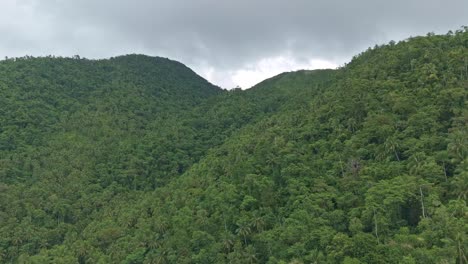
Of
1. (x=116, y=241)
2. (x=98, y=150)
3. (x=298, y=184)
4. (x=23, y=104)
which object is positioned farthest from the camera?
(x=23, y=104)

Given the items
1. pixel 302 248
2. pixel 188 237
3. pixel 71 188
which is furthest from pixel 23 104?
pixel 302 248

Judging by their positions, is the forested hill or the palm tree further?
the palm tree

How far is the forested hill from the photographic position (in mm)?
64188

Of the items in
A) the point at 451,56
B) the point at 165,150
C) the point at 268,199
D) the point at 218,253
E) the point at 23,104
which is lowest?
the point at 218,253

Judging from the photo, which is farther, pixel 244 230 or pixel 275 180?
pixel 275 180

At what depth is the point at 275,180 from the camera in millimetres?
83688

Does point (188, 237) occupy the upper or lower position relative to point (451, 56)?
lower

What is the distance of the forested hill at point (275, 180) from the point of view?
64.2 meters

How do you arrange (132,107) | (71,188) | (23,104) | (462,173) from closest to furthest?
(462,173)
(71,188)
(23,104)
(132,107)

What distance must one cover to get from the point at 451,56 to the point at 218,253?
2300 inches

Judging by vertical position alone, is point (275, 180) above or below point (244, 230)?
above

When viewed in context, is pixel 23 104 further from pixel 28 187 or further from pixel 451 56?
pixel 451 56

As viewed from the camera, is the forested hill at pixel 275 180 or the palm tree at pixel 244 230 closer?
the forested hill at pixel 275 180

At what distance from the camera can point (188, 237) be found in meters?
78.0
